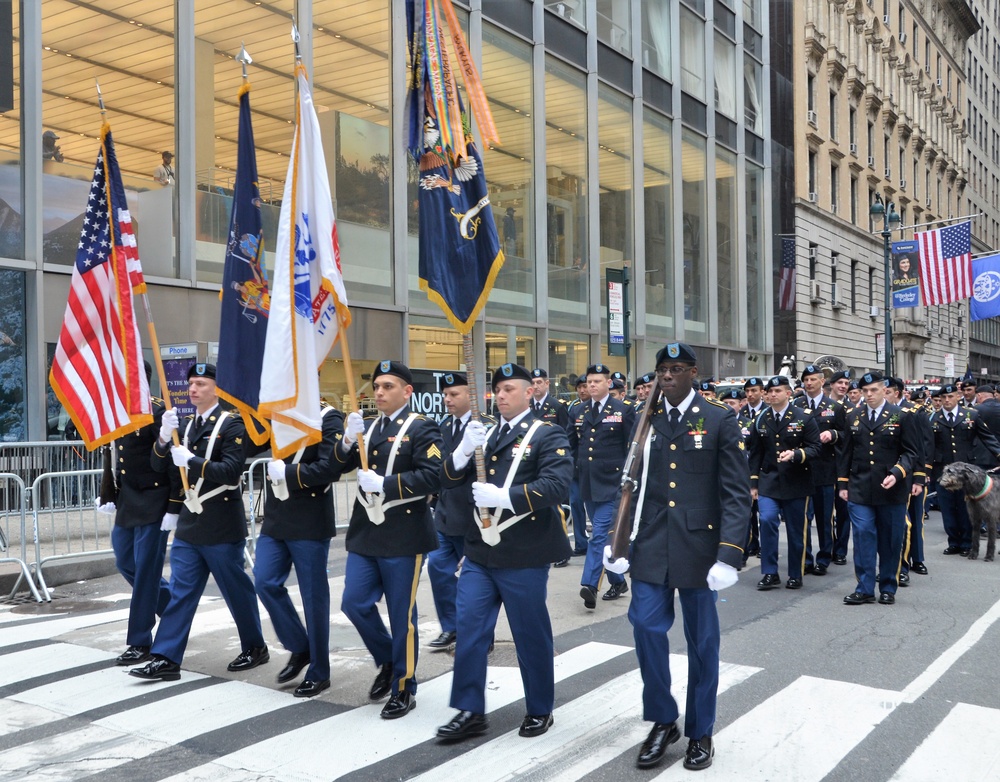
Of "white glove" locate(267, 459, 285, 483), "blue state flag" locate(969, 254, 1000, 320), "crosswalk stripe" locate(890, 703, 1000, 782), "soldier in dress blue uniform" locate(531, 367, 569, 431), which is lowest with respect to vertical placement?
"crosswalk stripe" locate(890, 703, 1000, 782)

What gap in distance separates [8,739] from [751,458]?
7.22 metres

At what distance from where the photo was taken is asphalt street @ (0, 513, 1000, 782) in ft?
16.1

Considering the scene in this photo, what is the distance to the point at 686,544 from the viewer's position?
5.00 meters

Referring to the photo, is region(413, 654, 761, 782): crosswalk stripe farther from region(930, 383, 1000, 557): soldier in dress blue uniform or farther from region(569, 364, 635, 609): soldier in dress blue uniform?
region(930, 383, 1000, 557): soldier in dress blue uniform

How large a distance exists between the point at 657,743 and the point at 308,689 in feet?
7.43

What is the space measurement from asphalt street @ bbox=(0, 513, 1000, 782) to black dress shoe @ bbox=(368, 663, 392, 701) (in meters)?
0.10

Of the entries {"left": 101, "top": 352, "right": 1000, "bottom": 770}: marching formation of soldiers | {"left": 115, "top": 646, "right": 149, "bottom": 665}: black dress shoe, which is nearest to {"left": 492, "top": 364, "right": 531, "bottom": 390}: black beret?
{"left": 101, "top": 352, "right": 1000, "bottom": 770}: marching formation of soldiers

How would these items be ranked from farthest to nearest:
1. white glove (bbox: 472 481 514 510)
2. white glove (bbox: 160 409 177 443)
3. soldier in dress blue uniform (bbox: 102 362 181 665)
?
1. soldier in dress blue uniform (bbox: 102 362 181 665)
2. white glove (bbox: 160 409 177 443)
3. white glove (bbox: 472 481 514 510)

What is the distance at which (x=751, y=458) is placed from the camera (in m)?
10.2

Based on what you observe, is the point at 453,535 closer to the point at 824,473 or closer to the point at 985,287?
→ the point at 824,473

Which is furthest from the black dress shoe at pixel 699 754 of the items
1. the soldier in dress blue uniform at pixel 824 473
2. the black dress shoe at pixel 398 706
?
the soldier in dress blue uniform at pixel 824 473

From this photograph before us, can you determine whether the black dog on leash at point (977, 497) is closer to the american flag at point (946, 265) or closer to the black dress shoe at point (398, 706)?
the black dress shoe at point (398, 706)

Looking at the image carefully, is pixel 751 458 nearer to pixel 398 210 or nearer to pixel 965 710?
pixel 965 710

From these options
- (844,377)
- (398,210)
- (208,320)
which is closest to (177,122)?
(208,320)
